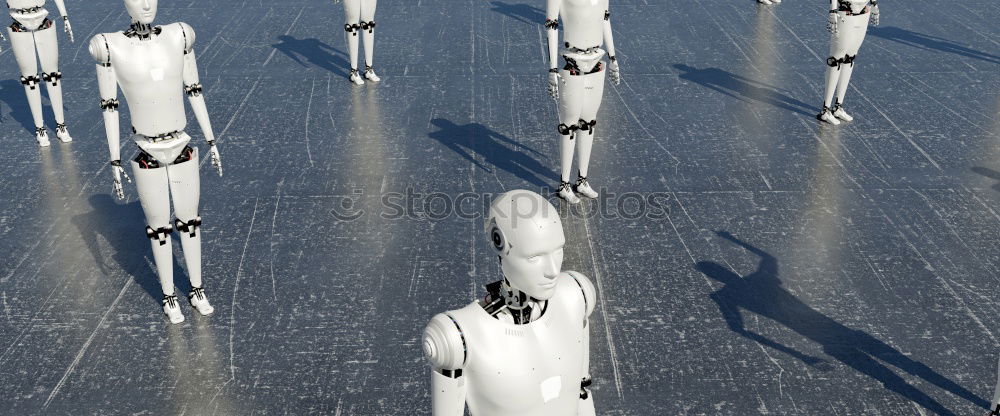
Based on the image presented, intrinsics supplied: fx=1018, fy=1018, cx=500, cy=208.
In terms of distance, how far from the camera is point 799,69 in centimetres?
1329

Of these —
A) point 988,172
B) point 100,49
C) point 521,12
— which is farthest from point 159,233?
point 521,12

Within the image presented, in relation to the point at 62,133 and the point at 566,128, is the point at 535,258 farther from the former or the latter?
the point at 62,133

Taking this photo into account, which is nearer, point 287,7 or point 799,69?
point 799,69

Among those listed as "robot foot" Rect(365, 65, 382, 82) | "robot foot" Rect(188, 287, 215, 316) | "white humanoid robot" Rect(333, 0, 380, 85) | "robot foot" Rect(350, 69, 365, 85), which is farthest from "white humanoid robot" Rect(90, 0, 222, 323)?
"robot foot" Rect(365, 65, 382, 82)

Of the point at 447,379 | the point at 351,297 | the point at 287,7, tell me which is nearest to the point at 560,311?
the point at 447,379

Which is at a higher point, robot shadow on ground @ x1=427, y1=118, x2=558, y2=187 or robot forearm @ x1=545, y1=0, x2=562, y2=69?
robot forearm @ x1=545, y1=0, x2=562, y2=69

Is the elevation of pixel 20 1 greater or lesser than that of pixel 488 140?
greater

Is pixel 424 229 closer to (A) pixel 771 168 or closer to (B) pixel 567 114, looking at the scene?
(B) pixel 567 114

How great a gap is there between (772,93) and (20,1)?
858 cm

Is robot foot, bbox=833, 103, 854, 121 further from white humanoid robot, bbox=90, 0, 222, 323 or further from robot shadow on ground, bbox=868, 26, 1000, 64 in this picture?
white humanoid robot, bbox=90, 0, 222, 323

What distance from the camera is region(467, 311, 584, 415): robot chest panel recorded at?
14.3 feet

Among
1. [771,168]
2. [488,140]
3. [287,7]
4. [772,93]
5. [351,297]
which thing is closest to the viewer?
[351,297]

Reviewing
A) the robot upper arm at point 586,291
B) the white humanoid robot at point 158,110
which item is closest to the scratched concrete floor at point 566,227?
the white humanoid robot at point 158,110

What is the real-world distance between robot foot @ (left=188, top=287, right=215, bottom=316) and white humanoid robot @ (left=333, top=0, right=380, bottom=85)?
557 centimetres
